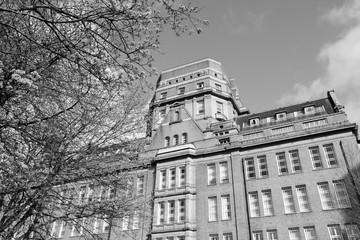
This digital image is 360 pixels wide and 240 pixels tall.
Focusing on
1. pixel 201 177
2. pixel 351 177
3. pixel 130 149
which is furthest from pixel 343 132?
pixel 130 149

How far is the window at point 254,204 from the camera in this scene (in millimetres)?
26250

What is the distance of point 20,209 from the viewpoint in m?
8.84

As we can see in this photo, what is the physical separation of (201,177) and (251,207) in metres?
5.67

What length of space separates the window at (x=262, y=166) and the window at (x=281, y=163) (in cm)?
123

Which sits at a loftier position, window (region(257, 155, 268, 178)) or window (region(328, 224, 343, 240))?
window (region(257, 155, 268, 178))

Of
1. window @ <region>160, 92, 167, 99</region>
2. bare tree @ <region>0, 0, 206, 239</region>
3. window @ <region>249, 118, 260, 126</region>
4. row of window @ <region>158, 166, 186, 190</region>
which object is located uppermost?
window @ <region>160, 92, 167, 99</region>

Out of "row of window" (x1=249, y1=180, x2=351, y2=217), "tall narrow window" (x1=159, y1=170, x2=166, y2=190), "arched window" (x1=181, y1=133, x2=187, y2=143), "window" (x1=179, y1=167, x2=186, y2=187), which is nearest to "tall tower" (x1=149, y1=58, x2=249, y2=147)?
"arched window" (x1=181, y1=133, x2=187, y2=143)

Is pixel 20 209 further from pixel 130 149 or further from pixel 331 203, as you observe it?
pixel 331 203

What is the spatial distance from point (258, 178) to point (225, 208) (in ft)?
13.4

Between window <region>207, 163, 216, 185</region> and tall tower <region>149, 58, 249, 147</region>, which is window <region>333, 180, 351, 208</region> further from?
tall tower <region>149, 58, 249, 147</region>

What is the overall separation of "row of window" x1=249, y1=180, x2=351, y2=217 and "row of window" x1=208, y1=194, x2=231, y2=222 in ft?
6.74

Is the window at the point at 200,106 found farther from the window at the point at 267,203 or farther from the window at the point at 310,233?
the window at the point at 310,233

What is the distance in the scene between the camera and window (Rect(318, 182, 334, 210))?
956 inches

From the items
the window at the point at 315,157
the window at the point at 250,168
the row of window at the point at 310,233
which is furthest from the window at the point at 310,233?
the window at the point at 250,168
